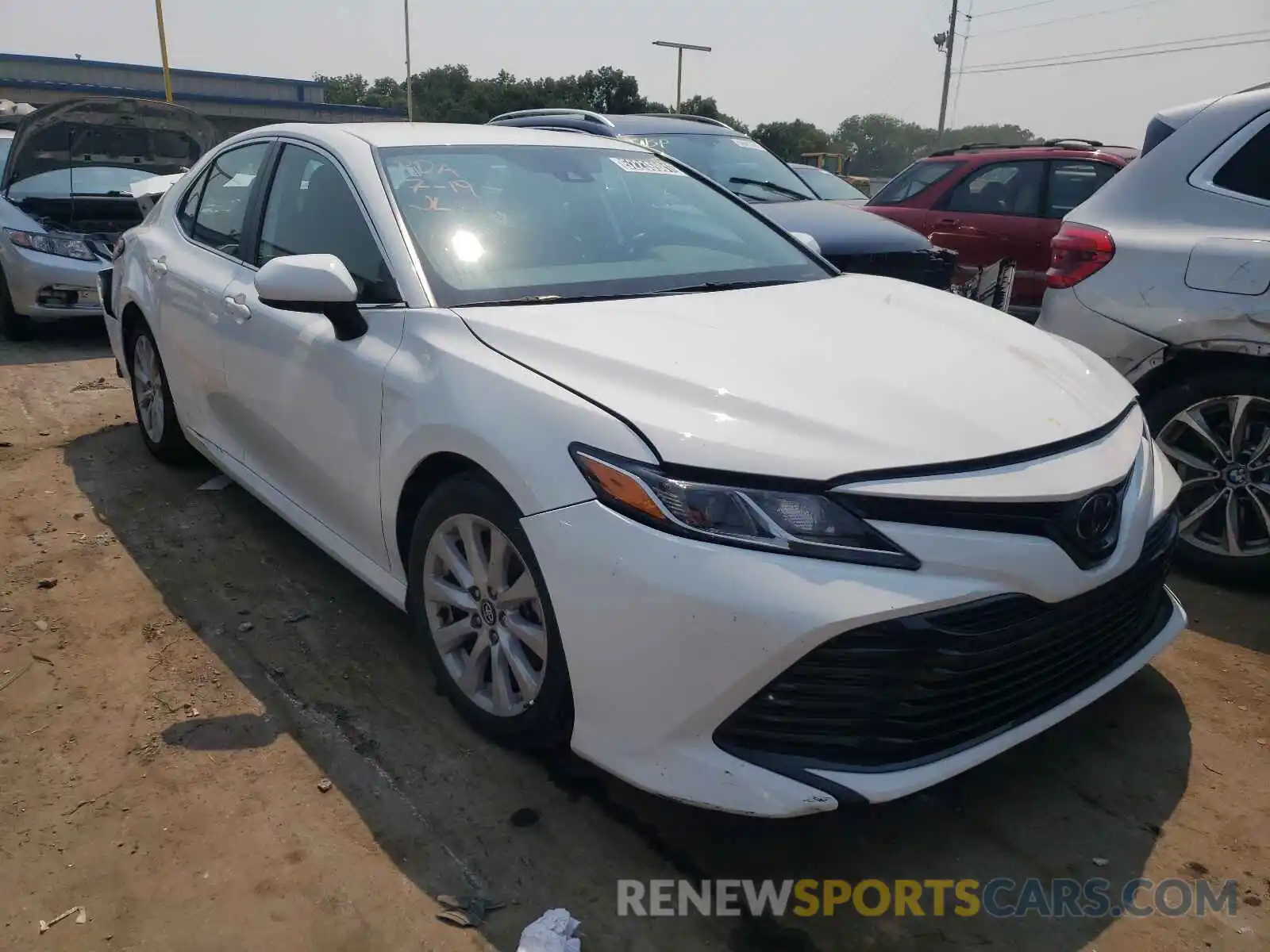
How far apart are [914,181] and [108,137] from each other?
6.81 metres

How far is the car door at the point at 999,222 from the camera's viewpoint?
23.4 ft

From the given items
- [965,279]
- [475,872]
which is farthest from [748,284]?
[965,279]

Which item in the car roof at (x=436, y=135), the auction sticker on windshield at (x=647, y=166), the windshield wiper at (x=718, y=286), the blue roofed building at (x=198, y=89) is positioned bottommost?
the windshield wiper at (x=718, y=286)

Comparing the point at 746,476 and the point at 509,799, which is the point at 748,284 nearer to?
the point at 746,476

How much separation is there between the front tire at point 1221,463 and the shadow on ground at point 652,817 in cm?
82

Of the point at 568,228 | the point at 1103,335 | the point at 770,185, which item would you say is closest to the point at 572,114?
the point at 770,185

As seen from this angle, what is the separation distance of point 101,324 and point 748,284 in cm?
731

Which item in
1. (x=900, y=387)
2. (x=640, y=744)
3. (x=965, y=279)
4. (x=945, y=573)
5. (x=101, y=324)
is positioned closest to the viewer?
(x=945, y=573)

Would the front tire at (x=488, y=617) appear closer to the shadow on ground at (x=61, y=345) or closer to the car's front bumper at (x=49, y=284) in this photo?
the shadow on ground at (x=61, y=345)

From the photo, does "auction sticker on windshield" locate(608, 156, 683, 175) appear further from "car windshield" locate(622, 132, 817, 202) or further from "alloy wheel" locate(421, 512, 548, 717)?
"car windshield" locate(622, 132, 817, 202)

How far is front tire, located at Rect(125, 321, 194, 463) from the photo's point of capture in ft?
14.6

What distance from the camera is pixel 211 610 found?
3.40 meters

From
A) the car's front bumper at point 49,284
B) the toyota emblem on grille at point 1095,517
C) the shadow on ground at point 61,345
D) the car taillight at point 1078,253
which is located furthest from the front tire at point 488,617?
the car's front bumper at point 49,284

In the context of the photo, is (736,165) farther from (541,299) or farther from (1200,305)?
(541,299)
